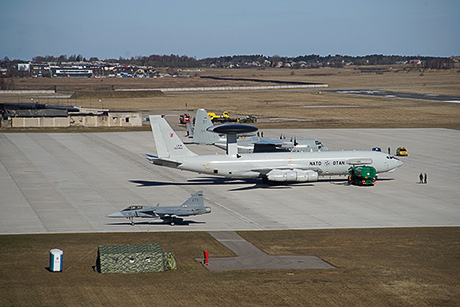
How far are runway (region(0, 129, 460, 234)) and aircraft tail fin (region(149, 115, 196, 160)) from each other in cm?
423

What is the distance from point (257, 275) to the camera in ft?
130

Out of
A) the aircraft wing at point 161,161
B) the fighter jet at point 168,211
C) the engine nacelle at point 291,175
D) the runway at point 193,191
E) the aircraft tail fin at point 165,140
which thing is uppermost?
the aircraft tail fin at point 165,140

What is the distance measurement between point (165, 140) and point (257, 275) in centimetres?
2946

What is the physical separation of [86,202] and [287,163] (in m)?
23.4

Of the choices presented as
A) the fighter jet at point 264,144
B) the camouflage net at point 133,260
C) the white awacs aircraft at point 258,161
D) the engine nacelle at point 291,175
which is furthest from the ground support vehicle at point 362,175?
the camouflage net at point 133,260

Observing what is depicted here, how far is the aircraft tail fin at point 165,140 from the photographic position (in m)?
65.9

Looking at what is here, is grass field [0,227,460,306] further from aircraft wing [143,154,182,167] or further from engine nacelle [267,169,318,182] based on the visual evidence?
engine nacelle [267,169,318,182]

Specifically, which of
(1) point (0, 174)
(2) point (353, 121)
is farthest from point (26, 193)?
(2) point (353, 121)

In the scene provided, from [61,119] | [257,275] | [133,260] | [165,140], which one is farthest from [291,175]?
[61,119]

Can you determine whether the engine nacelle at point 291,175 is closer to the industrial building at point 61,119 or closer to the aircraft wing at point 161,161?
the aircraft wing at point 161,161

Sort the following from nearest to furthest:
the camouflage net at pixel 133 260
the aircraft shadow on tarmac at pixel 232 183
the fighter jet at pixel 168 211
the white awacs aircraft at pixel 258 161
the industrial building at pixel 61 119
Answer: the camouflage net at pixel 133 260, the fighter jet at pixel 168 211, the white awacs aircraft at pixel 258 161, the aircraft shadow on tarmac at pixel 232 183, the industrial building at pixel 61 119

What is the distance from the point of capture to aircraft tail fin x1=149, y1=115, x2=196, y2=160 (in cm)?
6588

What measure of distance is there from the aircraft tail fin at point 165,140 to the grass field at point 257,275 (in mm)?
17193

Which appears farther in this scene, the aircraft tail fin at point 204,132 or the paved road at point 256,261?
the aircraft tail fin at point 204,132
